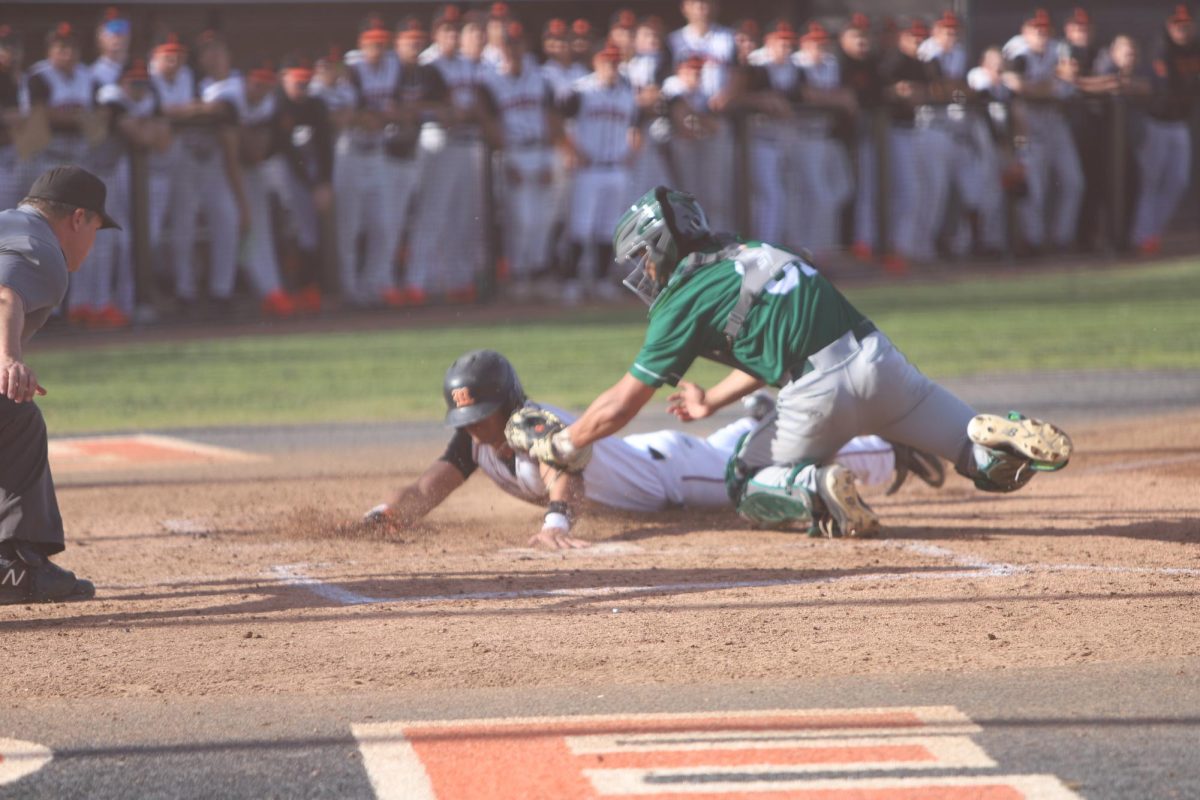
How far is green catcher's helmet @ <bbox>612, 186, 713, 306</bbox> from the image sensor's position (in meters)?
5.92

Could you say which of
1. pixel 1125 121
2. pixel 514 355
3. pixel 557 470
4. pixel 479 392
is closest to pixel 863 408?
pixel 557 470

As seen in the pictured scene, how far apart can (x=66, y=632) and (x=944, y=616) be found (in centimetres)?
263

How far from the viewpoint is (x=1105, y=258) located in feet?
60.0

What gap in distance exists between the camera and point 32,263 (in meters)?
4.97

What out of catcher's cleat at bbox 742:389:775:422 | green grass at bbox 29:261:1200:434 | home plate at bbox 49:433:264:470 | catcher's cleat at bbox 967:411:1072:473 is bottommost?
green grass at bbox 29:261:1200:434

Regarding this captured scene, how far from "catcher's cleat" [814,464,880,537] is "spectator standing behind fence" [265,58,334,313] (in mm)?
9685

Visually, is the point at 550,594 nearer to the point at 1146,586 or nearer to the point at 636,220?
the point at 636,220

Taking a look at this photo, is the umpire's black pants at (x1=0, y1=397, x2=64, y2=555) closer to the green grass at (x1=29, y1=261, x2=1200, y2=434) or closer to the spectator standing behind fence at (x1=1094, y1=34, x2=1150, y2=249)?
the green grass at (x1=29, y1=261, x2=1200, y2=434)

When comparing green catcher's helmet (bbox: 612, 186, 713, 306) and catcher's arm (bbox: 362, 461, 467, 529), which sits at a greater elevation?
green catcher's helmet (bbox: 612, 186, 713, 306)

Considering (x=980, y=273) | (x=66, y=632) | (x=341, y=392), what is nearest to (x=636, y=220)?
(x=66, y=632)

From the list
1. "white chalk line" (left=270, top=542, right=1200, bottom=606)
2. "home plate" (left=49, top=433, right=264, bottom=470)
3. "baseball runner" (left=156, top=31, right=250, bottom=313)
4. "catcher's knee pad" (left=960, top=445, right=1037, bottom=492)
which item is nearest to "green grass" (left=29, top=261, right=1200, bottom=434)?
"home plate" (left=49, top=433, right=264, bottom=470)

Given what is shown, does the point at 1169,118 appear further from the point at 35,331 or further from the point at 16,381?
the point at 16,381

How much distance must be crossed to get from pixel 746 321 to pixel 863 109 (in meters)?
11.5

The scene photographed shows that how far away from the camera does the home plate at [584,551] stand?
241 inches
